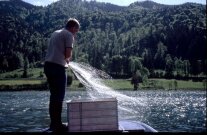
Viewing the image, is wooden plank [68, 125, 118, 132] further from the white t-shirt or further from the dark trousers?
the white t-shirt

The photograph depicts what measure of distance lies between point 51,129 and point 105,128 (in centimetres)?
141

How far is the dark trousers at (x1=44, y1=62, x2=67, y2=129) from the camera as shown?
348 inches

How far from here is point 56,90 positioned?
887 centimetres

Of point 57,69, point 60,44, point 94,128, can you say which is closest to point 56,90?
point 57,69

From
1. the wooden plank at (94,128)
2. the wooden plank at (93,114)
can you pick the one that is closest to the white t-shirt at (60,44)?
the wooden plank at (93,114)

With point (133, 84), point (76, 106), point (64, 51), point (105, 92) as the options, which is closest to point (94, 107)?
point (76, 106)

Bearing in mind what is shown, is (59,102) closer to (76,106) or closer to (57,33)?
(76,106)

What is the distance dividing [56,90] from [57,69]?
520 millimetres

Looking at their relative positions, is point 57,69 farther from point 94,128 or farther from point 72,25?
point 94,128

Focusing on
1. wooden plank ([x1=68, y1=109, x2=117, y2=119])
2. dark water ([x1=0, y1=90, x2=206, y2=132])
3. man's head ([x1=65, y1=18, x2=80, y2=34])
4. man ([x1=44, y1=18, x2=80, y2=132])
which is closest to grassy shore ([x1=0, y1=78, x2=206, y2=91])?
dark water ([x1=0, y1=90, x2=206, y2=132])

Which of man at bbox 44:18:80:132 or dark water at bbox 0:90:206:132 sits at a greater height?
man at bbox 44:18:80:132

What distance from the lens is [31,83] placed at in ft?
636

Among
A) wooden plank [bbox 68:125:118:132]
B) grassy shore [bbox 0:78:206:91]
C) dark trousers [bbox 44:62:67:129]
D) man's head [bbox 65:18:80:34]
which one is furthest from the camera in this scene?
grassy shore [bbox 0:78:206:91]

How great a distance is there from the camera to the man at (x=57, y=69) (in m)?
8.86
